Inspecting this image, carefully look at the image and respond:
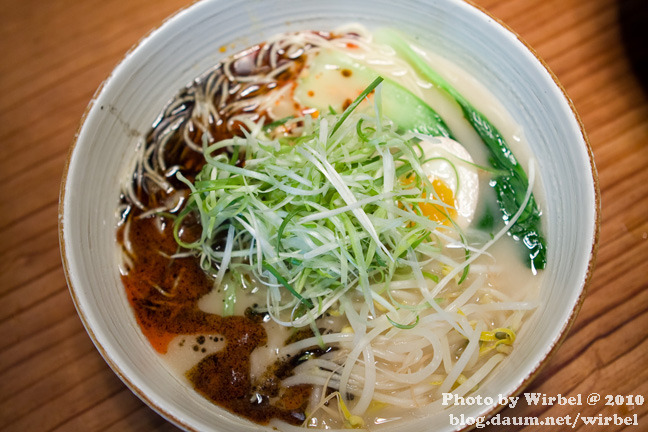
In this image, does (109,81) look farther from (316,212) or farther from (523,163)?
(523,163)

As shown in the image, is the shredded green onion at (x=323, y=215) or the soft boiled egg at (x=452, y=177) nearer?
the shredded green onion at (x=323, y=215)

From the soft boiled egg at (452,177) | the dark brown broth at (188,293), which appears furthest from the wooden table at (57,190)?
the soft boiled egg at (452,177)

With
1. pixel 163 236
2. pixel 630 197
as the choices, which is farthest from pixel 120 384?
pixel 630 197

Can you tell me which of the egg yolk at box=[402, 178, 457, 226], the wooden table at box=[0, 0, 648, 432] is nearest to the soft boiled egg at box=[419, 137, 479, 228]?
the egg yolk at box=[402, 178, 457, 226]

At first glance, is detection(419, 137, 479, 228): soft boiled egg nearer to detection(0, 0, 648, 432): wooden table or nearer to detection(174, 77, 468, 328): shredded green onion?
detection(174, 77, 468, 328): shredded green onion

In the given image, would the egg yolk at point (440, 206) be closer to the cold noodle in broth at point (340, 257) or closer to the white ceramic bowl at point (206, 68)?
the cold noodle in broth at point (340, 257)
